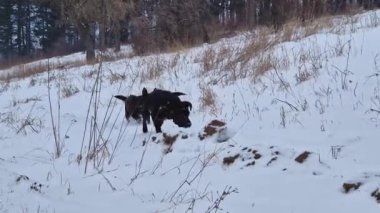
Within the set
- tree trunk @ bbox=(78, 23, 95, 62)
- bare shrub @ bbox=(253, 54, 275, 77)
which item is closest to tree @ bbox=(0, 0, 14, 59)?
tree trunk @ bbox=(78, 23, 95, 62)

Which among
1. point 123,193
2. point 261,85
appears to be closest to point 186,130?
point 123,193

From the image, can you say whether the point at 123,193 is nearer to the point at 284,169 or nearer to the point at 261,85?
the point at 284,169

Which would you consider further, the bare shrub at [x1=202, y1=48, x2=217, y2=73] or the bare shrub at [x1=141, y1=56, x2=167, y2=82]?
the bare shrub at [x1=141, y1=56, x2=167, y2=82]

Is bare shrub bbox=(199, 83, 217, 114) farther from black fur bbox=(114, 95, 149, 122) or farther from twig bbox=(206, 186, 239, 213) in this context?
twig bbox=(206, 186, 239, 213)

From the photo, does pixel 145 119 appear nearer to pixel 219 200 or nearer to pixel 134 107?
pixel 134 107

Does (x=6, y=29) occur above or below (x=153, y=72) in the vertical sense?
below

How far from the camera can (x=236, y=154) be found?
346cm

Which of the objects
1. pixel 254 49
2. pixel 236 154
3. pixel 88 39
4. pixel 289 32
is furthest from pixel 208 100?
pixel 88 39

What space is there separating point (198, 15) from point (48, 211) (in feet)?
64.5

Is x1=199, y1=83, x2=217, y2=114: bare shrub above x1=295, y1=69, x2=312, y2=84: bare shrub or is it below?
below

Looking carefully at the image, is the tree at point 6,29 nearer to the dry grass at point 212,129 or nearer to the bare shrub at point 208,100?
the bare shrub at point 208,100

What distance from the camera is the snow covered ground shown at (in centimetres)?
278

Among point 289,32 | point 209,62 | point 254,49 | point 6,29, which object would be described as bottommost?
point 6,29

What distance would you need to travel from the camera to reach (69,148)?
14.5 feet
